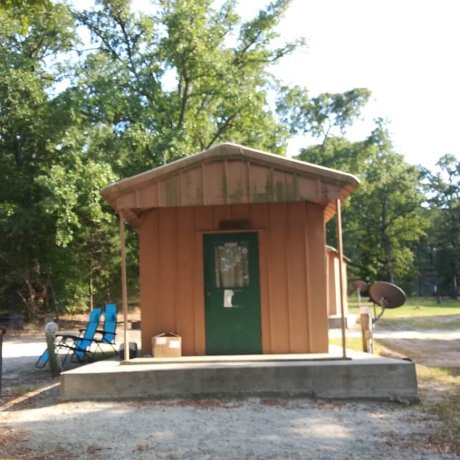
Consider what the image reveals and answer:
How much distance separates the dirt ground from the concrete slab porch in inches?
7.1

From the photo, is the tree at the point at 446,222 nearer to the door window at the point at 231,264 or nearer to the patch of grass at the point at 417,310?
the patch of grass at the point at 417,310

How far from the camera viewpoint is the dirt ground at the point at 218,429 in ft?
14.7

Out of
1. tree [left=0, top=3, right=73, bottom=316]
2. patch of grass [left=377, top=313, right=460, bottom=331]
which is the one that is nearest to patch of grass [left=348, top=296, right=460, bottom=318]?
patch of grass [left=377, top=313, right=460, bottom=331]

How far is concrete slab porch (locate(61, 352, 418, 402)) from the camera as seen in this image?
644 cm

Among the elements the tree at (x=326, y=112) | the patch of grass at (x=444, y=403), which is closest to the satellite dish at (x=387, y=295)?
the patch of grass at (x=444, y=403)

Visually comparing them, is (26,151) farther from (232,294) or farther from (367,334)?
(367,334)

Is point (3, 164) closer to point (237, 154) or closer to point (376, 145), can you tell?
point (237, 154)

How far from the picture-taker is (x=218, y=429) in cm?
516

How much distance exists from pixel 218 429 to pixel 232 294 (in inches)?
112

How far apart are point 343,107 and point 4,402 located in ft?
95.1

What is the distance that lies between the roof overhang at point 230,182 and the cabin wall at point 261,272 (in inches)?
35.7

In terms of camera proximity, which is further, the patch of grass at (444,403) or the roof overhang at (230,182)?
the roof overhang at (230,182)

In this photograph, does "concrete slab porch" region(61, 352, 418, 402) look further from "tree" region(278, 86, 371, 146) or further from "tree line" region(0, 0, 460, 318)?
"tree" region(278, 86, 371, 146)

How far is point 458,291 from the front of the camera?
44844 mm
